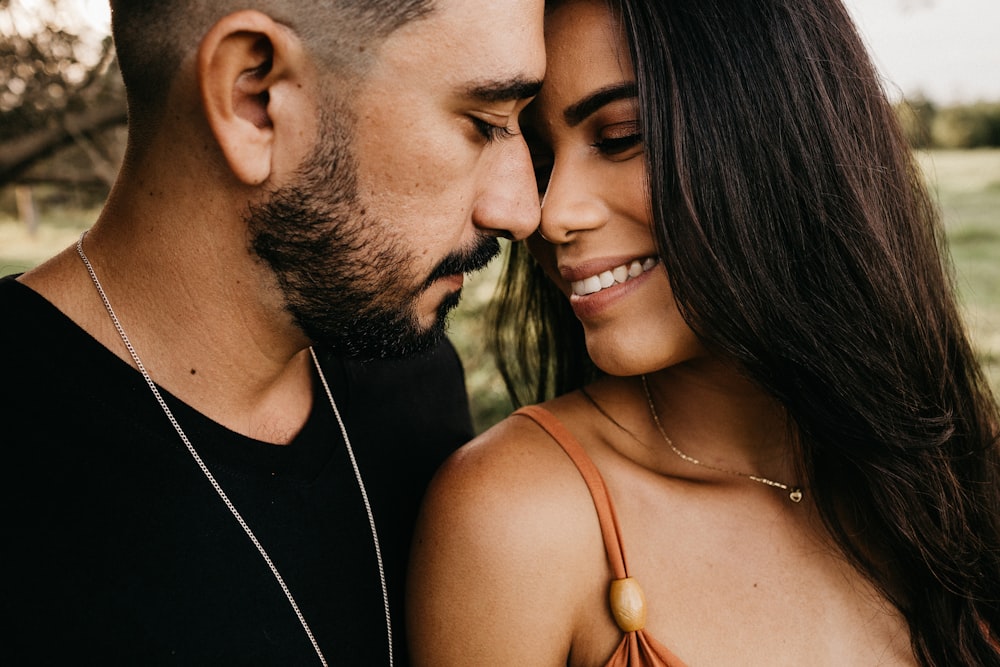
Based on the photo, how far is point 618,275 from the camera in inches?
81.0

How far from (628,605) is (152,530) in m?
1.01

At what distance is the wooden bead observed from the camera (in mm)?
1881

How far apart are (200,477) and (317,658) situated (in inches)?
18.2

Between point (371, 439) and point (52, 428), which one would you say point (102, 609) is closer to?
point (52, 428)

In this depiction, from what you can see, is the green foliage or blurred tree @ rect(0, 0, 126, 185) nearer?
blurred tree @ rect(0, 0, 126, 185)

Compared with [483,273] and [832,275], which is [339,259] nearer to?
[832,275]

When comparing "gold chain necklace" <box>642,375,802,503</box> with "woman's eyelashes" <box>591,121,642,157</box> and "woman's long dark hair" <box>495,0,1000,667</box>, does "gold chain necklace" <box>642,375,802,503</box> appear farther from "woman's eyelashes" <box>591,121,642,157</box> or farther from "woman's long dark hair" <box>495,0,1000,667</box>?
"woman's eyelashes" <box>591,121,642,157</box>

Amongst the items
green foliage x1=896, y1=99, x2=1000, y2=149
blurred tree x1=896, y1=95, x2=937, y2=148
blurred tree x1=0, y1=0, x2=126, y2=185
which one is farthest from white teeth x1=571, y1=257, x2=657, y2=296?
green foliage x1=896, y1=99, x2=1000, y2=149

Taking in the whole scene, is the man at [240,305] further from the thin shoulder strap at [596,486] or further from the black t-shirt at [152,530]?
the thin shoulder strap at [596,486]

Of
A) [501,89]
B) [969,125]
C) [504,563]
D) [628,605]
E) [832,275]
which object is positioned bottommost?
[969,125]

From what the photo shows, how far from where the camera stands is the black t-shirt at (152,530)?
157cm

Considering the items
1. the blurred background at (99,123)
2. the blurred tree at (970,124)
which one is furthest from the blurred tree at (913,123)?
the blurred tree at (970,124)

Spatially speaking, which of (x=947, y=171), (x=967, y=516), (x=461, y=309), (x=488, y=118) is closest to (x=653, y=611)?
(x=967, y=516)

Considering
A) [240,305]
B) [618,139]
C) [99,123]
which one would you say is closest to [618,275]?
[618,139]
